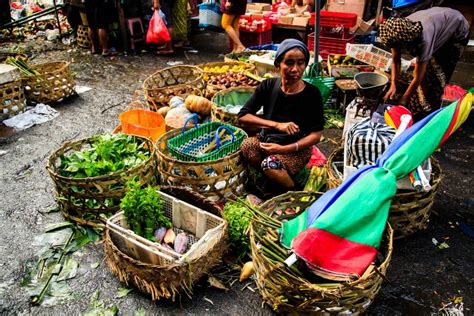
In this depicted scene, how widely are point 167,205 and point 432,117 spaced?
2001mm

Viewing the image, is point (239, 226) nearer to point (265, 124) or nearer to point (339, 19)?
point (265, 124)

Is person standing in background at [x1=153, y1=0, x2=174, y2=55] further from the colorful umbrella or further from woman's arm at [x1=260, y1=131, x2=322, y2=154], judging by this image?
the colorful umbrella

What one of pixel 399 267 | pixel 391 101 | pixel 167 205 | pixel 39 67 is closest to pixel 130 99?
pixel 39 67

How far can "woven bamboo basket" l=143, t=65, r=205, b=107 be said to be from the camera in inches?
186

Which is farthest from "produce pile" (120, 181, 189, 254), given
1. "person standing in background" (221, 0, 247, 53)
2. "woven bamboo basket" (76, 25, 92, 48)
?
"woven bamboo basket" (76, 25, 92, 48)

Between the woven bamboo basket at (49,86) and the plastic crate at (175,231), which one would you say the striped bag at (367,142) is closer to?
the plastic crate at (175,231)

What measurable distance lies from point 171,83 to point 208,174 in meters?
2.48

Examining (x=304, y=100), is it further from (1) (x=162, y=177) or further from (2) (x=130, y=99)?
(2) (x=130, y=99)

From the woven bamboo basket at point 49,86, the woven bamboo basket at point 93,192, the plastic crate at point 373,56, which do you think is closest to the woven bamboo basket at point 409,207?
the woven bamboo basket at point 93,192

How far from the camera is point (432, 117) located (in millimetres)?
2338

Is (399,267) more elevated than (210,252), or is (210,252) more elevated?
(210,252)

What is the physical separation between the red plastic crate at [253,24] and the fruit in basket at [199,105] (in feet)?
11.2

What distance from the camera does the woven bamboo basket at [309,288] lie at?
210cm

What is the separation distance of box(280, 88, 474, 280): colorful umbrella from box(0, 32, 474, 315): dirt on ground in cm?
59
